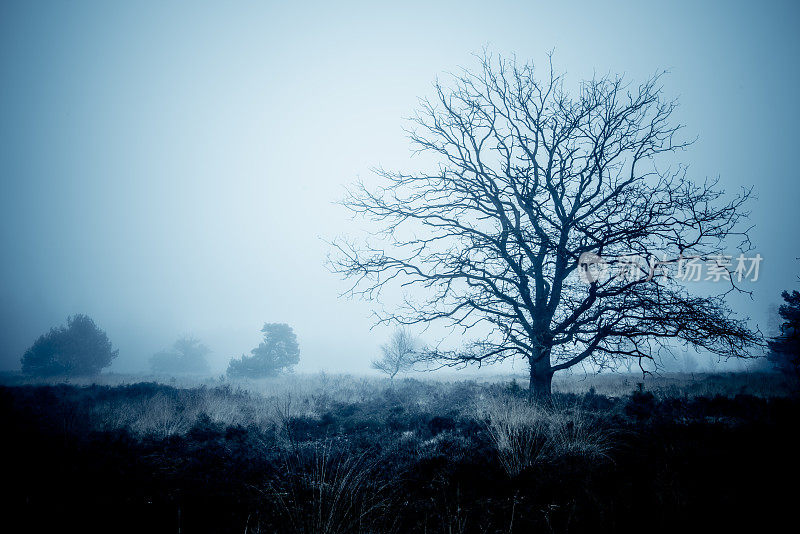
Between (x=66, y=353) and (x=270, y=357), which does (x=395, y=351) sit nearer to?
(x=270, y=357)

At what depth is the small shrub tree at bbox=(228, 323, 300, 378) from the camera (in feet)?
118

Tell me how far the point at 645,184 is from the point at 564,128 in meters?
2.22

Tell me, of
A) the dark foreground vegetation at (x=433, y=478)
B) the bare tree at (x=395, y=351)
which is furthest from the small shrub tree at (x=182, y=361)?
the dark foreground vegetation at (x=433, y=478)

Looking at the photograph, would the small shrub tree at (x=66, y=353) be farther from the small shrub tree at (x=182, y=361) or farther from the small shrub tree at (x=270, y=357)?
the small shrub tree at (x=182, y=361)

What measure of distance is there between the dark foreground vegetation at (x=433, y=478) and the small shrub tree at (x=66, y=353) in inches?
1303

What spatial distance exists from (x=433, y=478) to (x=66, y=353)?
41051 mm

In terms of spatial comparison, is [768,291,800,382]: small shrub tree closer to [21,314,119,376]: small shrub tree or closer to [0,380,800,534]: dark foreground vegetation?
[0,380,800,534]: dark foreground vegetation

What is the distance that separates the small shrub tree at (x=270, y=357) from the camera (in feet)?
118

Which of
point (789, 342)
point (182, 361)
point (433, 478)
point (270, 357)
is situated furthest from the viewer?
point (182, 361)

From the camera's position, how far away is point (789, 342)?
11.6m

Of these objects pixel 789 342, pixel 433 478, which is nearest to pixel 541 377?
pixel 433 478

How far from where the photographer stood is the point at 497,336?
24.6 feet

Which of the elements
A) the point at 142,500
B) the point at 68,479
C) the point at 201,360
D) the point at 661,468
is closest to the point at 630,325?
the point at 661,468

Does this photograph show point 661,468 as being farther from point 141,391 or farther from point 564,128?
point 141,391
